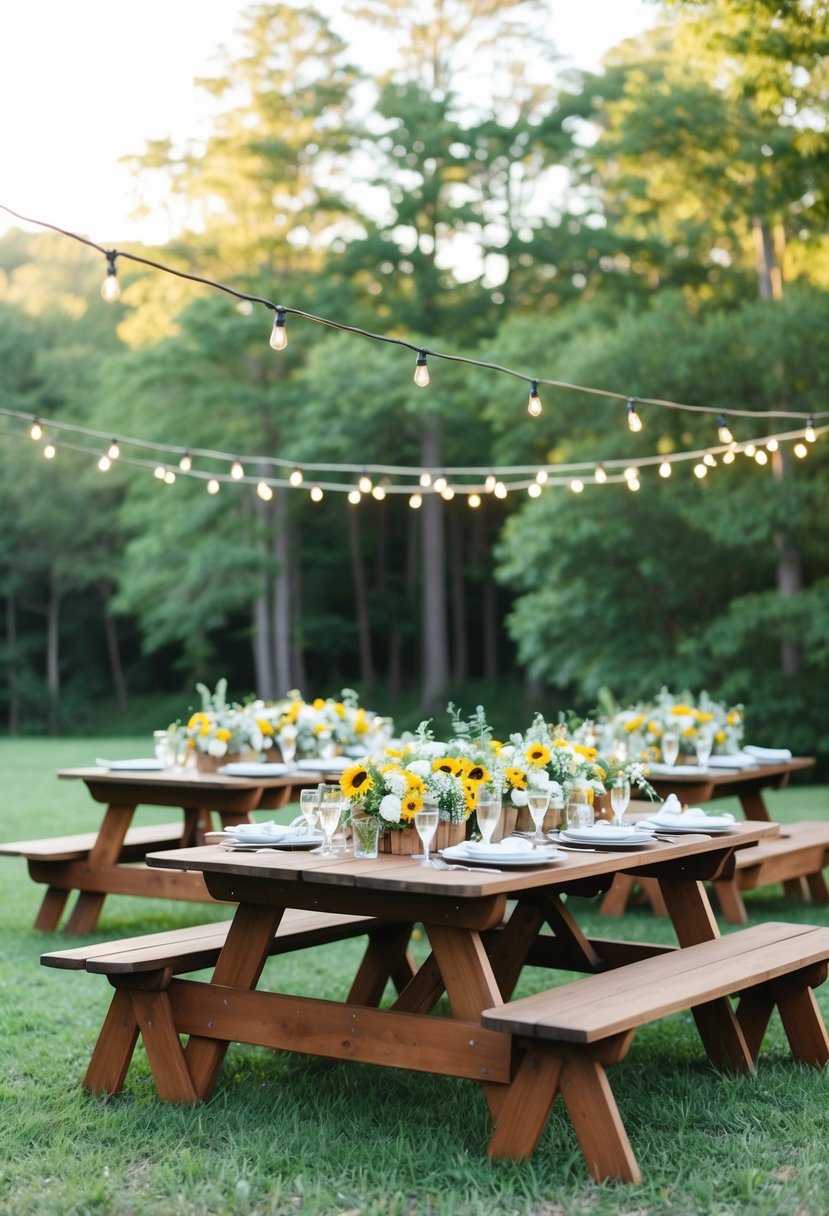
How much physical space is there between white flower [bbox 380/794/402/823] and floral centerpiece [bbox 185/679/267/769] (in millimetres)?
3208

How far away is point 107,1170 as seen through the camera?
Result: 348 centimetres

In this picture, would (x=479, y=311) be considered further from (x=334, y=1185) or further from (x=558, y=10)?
(x=334, y=1185)

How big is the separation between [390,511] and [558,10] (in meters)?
11.3

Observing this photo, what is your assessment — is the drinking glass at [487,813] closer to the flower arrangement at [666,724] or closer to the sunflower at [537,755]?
the sunflower at [537,755]

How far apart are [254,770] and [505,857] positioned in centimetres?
312

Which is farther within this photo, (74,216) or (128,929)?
(74,216)

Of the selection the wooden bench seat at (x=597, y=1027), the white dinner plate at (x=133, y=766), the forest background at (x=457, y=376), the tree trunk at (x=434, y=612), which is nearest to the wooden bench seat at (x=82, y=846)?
the white dinner plate at (x=133, y=766)

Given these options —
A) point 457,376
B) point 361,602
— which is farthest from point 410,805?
point 361,602

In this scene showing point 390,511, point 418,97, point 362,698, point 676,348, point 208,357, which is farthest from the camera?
point 390,511

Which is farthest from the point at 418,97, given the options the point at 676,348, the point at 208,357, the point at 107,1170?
the point at 107,1170

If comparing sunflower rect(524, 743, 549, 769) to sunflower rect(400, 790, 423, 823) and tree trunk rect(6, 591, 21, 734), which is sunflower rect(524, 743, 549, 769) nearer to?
sunflower rect(400, 790, 423, 823)

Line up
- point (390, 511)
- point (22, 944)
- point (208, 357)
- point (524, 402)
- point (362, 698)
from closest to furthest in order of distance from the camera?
point (22, 944)
point (524, 402)
point (208, 357)
point (362, 698)
point (390, 511)

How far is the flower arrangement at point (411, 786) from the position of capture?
12.9 ft

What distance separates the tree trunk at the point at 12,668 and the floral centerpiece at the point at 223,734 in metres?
24.0
